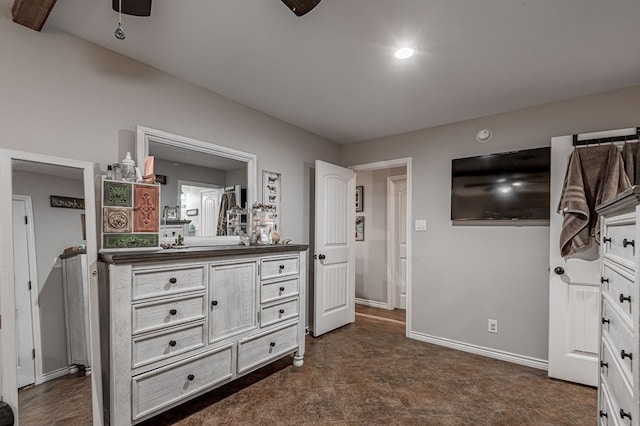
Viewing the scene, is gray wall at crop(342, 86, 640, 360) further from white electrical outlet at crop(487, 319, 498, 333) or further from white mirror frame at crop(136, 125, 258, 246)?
white mirror frame at crop(136, 125, 258, 246)

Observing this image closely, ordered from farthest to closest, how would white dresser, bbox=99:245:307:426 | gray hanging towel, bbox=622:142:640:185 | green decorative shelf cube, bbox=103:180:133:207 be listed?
gray hanging towel, bbox=622:142:640:185
green decorative shelf cube, bbox=103:180:133:207
white dresser, bbox=99:245:307:426

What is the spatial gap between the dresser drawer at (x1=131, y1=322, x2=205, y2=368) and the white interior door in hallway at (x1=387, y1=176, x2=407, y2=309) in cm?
337

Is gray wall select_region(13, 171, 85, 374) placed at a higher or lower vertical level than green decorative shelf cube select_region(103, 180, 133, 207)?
lower

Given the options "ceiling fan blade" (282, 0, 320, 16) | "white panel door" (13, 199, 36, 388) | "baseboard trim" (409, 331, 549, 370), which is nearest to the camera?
"ceiling fan blade" (282, 0, 320, 16)

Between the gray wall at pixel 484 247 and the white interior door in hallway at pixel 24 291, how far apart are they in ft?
10.6

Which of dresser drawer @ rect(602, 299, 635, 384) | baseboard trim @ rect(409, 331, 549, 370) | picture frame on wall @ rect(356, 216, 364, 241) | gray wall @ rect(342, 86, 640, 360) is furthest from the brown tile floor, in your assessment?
picture frame on wall @ rect(356, 216, 364, 241)

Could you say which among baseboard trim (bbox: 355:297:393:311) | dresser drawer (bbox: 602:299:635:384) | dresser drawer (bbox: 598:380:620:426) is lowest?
baseboard trim (bbox: 355:297:393:311)

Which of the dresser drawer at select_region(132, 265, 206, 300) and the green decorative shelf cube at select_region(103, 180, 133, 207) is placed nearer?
the dresser drawer at select_region(132, 265, 206, 300)

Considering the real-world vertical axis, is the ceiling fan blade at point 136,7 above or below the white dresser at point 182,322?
above

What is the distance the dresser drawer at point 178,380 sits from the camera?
173cm

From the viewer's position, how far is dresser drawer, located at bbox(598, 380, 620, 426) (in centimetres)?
127

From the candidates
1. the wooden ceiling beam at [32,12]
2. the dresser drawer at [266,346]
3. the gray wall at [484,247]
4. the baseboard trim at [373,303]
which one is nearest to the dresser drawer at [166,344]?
the dresser drawer at [266,346]

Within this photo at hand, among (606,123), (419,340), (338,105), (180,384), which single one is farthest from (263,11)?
(419,340)

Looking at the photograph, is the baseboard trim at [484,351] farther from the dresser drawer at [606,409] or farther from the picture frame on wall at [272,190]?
the picture frame on wall at [272,190]
